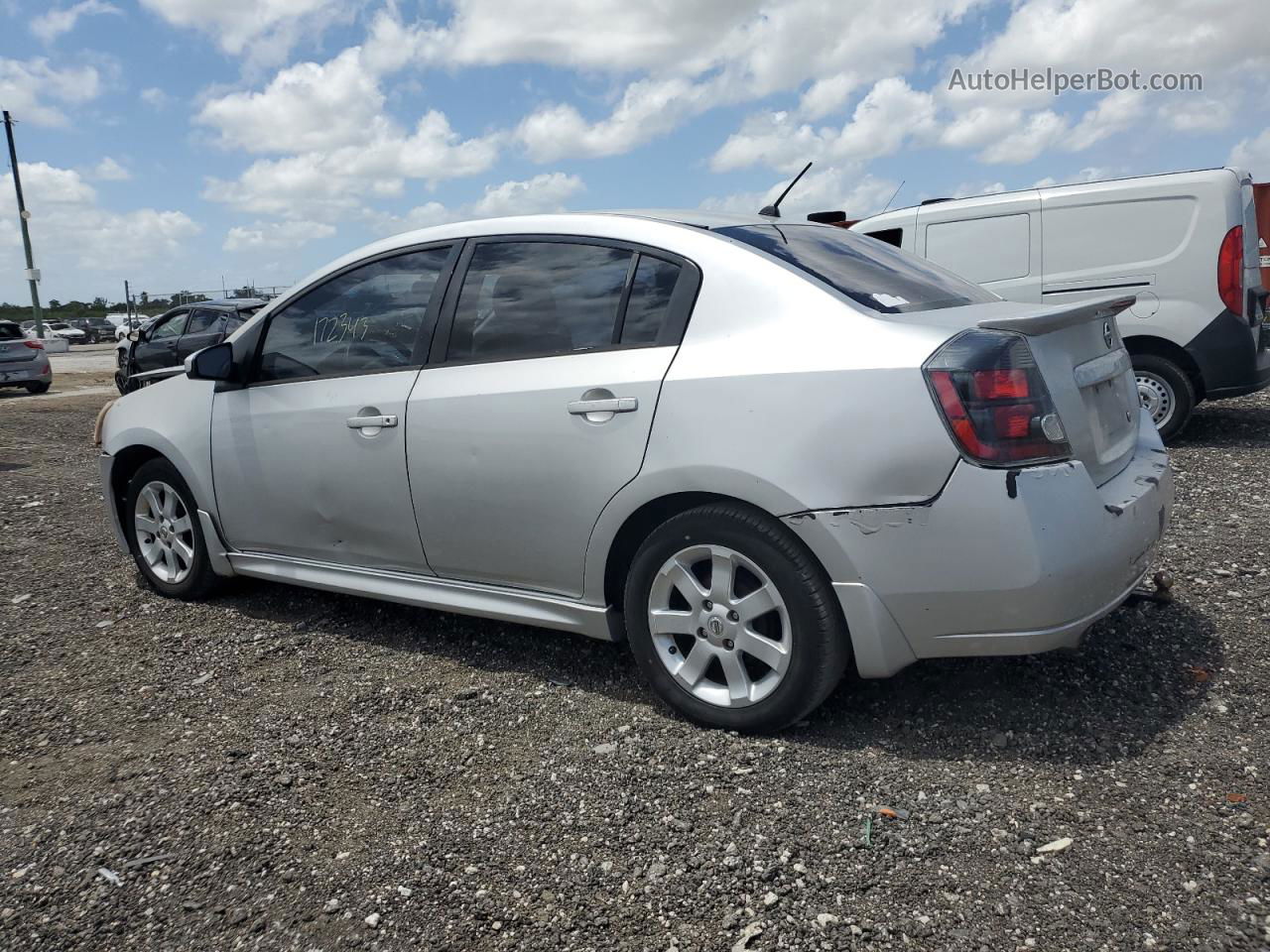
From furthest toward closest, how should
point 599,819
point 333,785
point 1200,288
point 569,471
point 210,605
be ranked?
point 1200,288, point 210,605, point 569,471, point 333,785, point 599,819

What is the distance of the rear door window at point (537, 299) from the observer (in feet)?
11.3

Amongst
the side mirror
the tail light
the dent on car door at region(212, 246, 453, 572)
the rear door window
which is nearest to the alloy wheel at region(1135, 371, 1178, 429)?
the tail light

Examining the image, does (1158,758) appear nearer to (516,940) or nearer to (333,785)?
(516,940)

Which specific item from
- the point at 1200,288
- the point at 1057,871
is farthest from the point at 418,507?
the point at 1200,288

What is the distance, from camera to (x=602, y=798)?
2.88 m

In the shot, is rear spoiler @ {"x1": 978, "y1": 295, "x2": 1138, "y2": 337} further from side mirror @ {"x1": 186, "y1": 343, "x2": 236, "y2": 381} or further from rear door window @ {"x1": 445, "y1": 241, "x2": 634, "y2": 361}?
side mirror @ {"x1": 186, "y1": 343, "x2": 236, "y2": 381}

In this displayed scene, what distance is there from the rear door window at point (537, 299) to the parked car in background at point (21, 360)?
17.4 metres

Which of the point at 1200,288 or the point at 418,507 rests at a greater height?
the point at 1200,288

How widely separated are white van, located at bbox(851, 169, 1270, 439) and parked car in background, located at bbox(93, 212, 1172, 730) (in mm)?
4791

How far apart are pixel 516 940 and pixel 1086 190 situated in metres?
7.63

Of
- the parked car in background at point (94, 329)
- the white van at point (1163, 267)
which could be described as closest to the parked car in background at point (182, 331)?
the white van at point (1163, 267)

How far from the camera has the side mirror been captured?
433 centimetres

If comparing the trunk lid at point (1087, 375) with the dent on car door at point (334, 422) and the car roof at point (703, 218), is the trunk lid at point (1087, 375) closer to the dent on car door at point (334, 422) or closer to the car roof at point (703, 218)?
the car roof at point (703, 218)

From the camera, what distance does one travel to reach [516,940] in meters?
2.30
